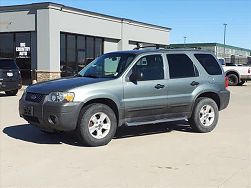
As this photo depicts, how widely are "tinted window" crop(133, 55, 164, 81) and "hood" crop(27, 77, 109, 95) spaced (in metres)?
0.82

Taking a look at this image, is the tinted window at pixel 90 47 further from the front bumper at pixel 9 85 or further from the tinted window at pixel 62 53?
the front bumper at pixel 9 85

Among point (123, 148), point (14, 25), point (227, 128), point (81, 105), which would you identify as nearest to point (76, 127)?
point (81, 105)

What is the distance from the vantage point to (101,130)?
7727 mm

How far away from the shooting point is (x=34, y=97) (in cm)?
777

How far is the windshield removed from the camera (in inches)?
323

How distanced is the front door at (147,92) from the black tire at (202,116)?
0.92 meters

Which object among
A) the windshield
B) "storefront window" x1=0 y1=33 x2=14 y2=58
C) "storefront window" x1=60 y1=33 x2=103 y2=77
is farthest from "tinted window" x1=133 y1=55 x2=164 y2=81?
"storefront window" x1=0 y1=33 x2=14 y2=58

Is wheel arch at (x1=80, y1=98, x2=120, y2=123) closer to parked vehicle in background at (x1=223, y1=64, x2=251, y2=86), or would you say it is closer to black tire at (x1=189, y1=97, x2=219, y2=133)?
black tire at (x1=189, y1=97, x2=219, y2=133)

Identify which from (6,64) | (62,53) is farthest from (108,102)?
(62,53)

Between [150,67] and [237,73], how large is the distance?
2204 cm

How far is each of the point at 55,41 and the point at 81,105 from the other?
18096mm

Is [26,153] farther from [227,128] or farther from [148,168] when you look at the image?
[227,128]

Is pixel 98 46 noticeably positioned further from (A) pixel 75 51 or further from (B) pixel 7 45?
(B) pixel 7 45

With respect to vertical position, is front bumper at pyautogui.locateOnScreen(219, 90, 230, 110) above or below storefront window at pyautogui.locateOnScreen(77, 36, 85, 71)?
below
